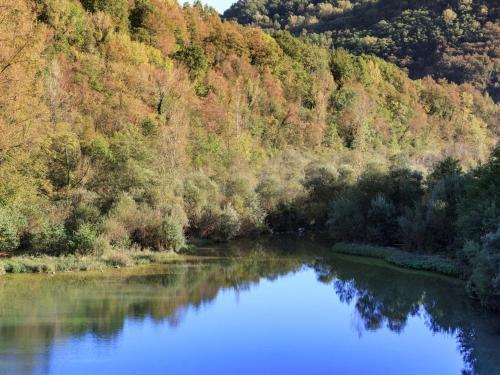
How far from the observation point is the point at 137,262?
1175 inches

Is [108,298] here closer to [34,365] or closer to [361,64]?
[34,365]

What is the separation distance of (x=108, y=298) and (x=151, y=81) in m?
30.1

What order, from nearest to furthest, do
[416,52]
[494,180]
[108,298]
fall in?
1. [108,298]
2. [494,180]
3. [416,52]

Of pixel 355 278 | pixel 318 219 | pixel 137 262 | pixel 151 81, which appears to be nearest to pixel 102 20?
pixel 151 81

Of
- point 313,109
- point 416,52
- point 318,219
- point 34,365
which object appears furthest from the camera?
point 416,52

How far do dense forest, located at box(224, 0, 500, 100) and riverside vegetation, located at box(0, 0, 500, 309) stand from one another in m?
2.94

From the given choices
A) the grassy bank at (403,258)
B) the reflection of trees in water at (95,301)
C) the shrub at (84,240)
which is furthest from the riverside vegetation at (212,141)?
the reflection of trees in water at (95,301)

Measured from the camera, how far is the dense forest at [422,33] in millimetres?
78188

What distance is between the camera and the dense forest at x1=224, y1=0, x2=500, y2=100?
257 feet

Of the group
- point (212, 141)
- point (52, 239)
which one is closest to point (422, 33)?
point (212, 141)

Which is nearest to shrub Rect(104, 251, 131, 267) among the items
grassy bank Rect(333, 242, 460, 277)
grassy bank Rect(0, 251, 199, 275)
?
grassy bank Rect(0, 251, 199, 275)

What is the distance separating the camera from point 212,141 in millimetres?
48125

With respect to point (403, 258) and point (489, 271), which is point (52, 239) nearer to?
point (403, 258)

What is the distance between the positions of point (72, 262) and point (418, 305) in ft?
49.6
